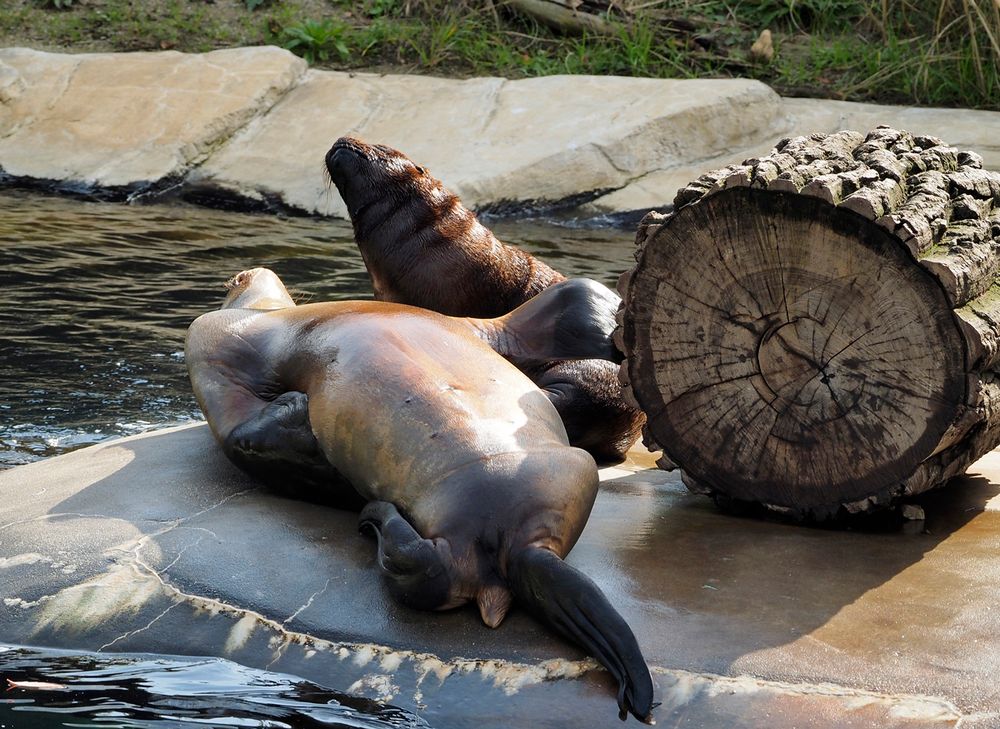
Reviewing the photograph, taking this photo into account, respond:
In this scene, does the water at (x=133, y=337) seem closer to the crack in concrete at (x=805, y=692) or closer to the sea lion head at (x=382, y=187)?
the crack in concrete at (x=805, y=692)

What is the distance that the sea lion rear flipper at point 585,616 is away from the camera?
2893 mm

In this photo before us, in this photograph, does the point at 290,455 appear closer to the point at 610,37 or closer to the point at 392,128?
the point at 392,128

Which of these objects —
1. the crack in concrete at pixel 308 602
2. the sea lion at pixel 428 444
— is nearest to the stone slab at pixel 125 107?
the sea lion at pixel 428 444

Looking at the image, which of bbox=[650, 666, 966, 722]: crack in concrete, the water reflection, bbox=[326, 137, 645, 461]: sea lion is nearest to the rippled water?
bbox=[326, 137, 645, 461]: sea lion

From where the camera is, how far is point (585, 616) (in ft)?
9.95

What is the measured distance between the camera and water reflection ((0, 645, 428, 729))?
2.99 metres

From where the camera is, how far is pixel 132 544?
12.1 feet

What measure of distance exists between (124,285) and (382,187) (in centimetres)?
279

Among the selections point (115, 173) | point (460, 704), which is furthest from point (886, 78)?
point (460, 704)

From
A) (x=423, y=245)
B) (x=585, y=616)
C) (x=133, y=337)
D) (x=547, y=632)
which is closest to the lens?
(x=585, y=616)

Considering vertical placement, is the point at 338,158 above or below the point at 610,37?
above

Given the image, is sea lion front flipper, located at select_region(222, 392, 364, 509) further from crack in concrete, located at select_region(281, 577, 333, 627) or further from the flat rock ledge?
the flat rock ledge

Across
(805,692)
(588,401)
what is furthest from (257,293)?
(805,692)

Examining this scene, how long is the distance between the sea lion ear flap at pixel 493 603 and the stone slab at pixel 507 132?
7.42 m
